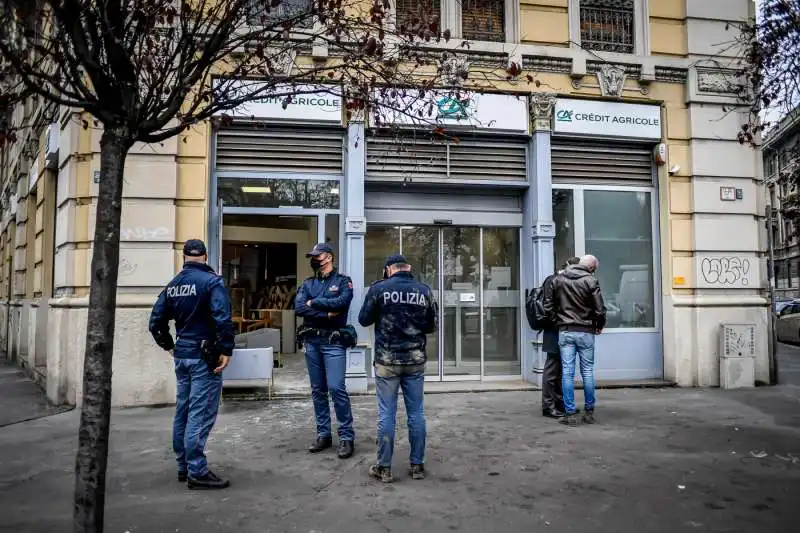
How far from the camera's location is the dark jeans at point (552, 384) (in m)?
7.29

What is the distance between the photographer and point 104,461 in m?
3.31

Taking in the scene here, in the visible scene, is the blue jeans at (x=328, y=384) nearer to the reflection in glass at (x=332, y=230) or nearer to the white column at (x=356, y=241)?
the white column at (x=356, y=241)

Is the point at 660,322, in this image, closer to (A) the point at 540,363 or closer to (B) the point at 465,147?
(A) the point at 540,363

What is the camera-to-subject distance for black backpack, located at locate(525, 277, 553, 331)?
7.25 meters

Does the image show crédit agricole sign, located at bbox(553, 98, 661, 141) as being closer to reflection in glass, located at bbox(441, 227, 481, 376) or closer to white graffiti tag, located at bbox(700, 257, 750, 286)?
white graffiti tag, located at bbox(700, 257, 750, 286)

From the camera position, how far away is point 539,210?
9281 mm

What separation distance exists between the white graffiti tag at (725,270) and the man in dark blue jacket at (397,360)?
255 inches

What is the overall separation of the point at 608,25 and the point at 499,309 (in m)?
5.08

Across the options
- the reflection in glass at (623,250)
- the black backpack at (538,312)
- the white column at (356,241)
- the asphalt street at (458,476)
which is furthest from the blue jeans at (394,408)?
the reflection in glass at (623,250)

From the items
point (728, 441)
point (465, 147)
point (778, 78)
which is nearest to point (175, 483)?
point (728, 441)

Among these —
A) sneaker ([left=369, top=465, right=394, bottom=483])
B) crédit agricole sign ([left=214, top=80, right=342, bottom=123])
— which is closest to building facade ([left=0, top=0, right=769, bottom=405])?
crédit agricole sign ([left=214, top=80, right=342, bottom=123])

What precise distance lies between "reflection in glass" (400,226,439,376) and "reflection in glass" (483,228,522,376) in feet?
2.66

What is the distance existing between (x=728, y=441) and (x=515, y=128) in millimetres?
5286

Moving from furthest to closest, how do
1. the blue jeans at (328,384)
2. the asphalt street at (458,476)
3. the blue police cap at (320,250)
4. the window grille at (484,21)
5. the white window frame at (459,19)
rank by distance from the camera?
1. the window grille at (484,21)
2. the white window frame at (459,19)
3. the blue police cap at (320,250)
4. the blue jeans at (328,384)
5. the asphalt street at (458,476)
